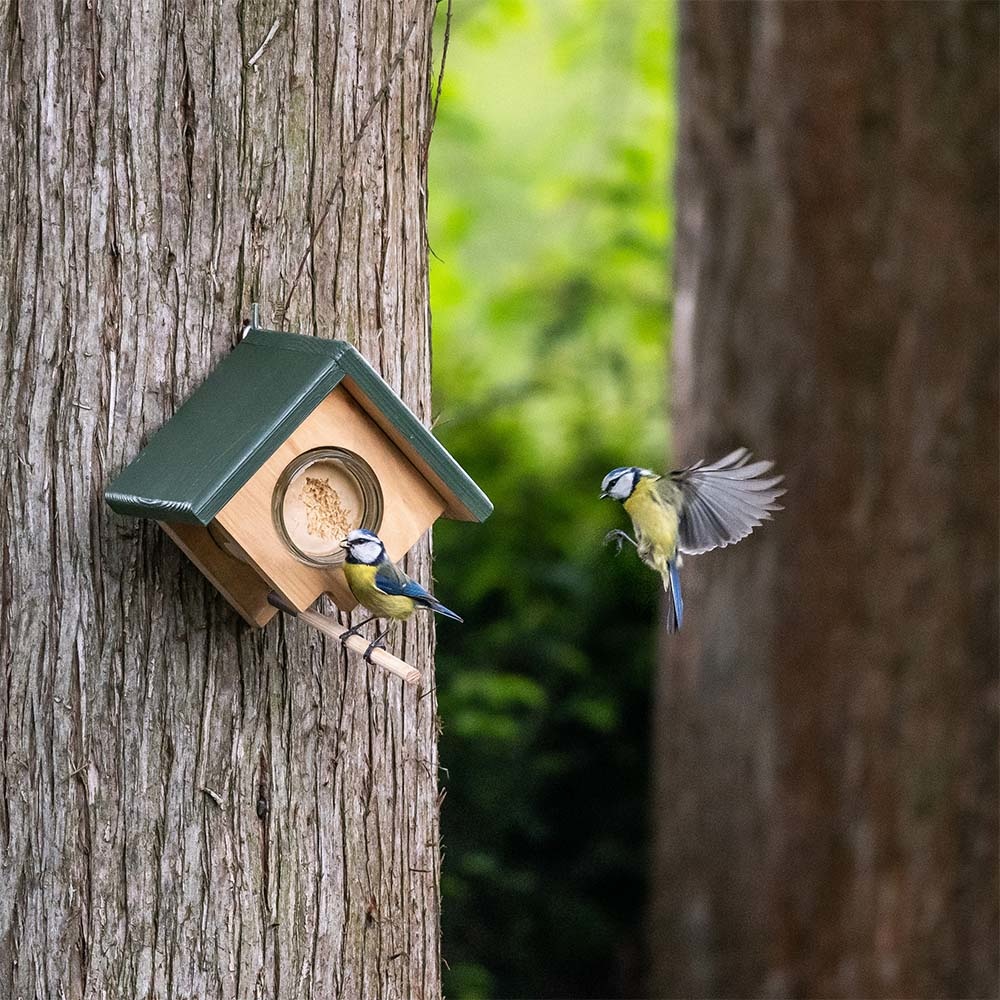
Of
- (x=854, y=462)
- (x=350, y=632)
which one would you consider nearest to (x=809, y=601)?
(x=854, y=462)

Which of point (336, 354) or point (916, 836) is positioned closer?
point (336, 354)

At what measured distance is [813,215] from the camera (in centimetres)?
543

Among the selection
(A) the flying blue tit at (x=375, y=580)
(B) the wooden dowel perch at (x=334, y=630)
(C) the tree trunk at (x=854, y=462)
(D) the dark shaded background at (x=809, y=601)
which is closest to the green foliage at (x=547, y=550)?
(D) the dark shaded background at (x=809, y=601)

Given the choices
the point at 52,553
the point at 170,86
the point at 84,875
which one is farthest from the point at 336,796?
the point at 170,86

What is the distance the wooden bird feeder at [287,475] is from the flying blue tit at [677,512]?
501 mm

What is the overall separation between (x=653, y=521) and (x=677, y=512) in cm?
6

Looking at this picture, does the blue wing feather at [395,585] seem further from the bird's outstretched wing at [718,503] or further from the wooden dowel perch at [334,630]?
the bird's outstretched wing at [718,503]

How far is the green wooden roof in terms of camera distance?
200 centimetres

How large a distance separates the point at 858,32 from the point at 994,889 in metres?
3.53

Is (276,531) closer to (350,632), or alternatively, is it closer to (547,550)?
(350,632)

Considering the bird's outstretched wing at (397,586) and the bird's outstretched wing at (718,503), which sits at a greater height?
the bird's outstretched wing at (718,503)

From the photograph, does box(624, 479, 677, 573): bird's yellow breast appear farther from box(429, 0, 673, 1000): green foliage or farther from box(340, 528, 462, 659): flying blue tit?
box(429, 0, 673, 1000): green foliage

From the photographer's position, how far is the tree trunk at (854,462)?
531cm

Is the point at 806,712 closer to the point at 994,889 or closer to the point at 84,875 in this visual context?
the point at 994,889
